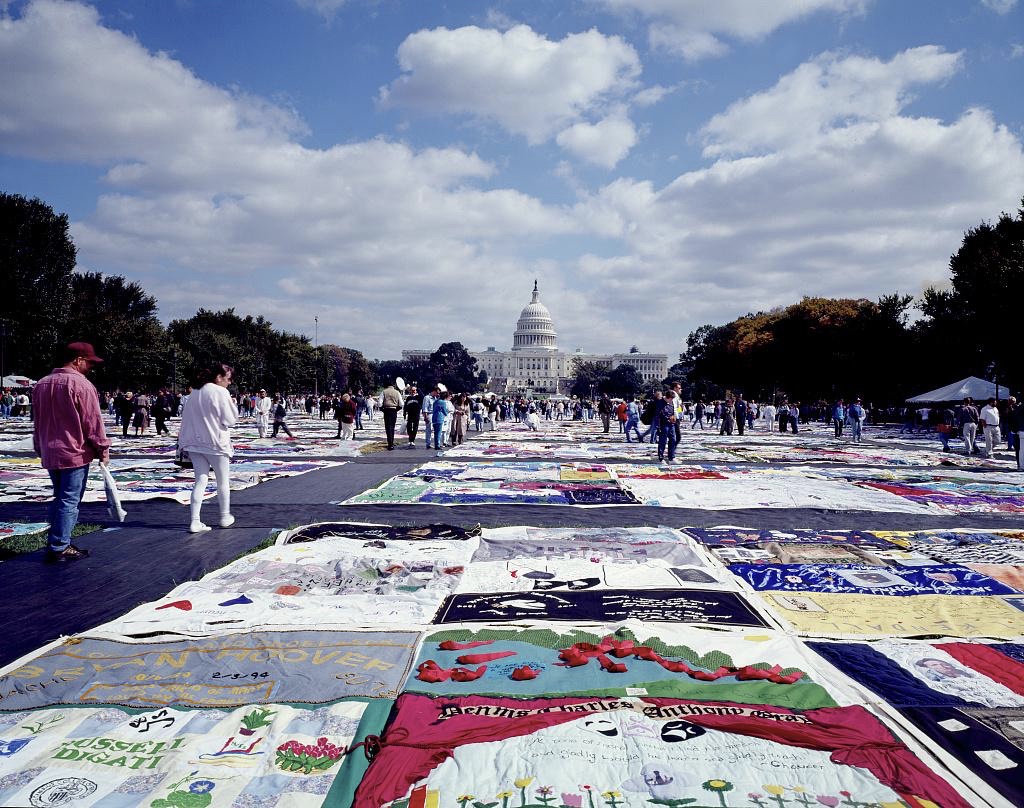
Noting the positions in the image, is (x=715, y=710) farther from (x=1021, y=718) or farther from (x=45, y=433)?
(x=45, y=433)

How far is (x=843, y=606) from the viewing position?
14.1 ft

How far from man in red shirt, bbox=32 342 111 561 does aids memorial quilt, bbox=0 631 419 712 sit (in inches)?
89.9

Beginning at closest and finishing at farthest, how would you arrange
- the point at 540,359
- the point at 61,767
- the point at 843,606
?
the point at 61,767
the point at 843,606
the point at 540,359

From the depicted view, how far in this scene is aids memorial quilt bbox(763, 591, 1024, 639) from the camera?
12.5ft

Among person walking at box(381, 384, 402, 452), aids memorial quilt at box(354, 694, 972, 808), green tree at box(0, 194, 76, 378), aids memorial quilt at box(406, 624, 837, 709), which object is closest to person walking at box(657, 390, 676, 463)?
person walking at box(381, 384, 402, 452)

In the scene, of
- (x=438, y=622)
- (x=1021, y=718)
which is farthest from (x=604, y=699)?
(x=1021, y=718)

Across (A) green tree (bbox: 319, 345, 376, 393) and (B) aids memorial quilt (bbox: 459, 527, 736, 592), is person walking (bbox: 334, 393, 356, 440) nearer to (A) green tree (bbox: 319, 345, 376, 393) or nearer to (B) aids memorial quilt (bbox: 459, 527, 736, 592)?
(B) aids memorial quilt (bbox: 459, 527, 736, 592)

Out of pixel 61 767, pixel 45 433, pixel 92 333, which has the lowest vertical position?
pixel 61 767

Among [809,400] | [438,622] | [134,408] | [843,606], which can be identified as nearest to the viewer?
[438,622]

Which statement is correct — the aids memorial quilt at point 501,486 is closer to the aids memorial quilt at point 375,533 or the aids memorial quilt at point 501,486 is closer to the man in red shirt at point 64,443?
the aids memorial quilt at point 375,533

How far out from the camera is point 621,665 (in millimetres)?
3238

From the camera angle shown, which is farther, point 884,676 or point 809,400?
point 809,400

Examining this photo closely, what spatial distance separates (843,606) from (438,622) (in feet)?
8.31

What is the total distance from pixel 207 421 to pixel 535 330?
533 ft
